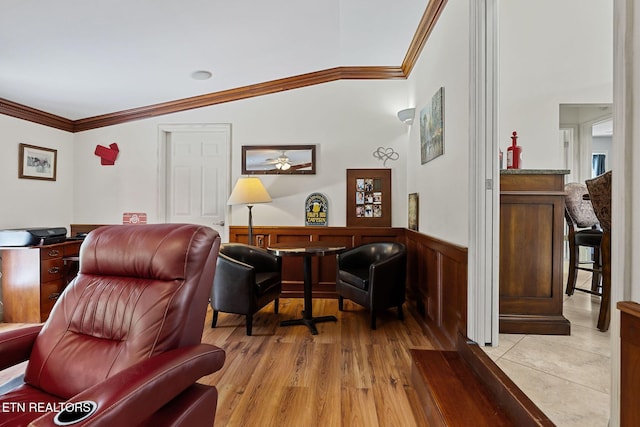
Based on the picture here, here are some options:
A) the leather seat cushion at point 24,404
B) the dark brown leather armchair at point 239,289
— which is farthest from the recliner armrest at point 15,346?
the dark brown leather armchair at point 239,289

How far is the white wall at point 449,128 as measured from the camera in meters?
2.05

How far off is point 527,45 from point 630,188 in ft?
8.59

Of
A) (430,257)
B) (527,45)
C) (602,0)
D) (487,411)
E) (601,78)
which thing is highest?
(602,0)

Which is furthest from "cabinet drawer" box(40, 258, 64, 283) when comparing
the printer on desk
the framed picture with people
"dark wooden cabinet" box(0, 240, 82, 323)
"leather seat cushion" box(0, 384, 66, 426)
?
the framed picture with people

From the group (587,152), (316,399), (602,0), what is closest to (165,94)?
(316,399)

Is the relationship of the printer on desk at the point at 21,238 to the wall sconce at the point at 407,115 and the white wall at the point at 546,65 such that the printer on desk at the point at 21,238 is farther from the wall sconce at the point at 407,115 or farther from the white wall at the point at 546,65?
the white wall at the point at 546,65

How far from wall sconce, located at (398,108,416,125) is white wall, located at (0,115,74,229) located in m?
4.23

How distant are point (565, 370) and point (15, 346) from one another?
252cm

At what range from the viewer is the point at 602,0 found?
2.87 m

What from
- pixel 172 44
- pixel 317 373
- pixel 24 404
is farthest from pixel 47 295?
pixel 317 373

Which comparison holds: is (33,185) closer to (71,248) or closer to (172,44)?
(71,248)

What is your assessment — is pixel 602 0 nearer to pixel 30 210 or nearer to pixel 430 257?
pixel 430 257

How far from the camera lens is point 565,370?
1.61 meters

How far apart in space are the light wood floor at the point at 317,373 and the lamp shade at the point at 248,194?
1221 mm
